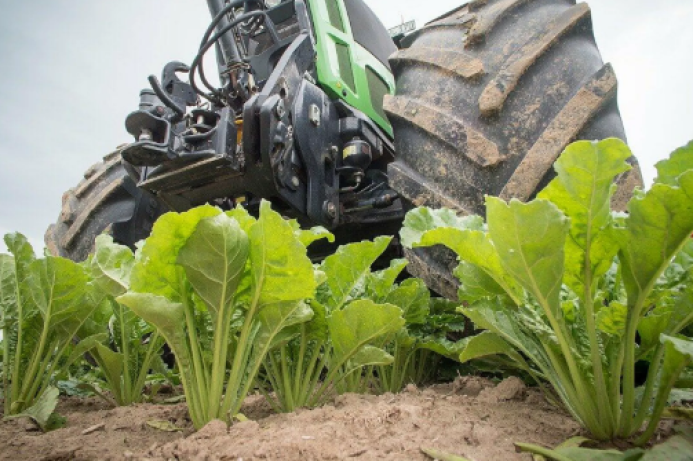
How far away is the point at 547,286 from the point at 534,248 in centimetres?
8

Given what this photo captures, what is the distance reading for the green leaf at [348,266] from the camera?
105 centimetres

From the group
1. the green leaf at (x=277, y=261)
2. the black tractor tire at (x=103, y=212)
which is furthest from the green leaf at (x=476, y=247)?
the black tractor tire at (x=103, y=212)

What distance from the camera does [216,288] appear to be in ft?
2.69

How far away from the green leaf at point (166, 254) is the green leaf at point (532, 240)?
426 millimetres

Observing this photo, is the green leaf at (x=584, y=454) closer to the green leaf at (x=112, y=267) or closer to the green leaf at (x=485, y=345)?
the green leaf at (x=485, y=345)

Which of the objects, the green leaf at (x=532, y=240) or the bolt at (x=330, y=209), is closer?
the green leaf at (x=532, y=240)

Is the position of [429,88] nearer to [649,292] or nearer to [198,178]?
[198,178]

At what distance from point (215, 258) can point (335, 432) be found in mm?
317

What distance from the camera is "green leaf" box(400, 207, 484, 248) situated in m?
0.95

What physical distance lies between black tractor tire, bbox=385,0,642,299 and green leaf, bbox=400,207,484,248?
1.02ft

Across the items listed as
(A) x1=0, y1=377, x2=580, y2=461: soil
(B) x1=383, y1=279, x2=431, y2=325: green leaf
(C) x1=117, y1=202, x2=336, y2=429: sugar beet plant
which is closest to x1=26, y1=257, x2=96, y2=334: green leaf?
(A) x1=0, y1=377, x2=580, y2=461: soil

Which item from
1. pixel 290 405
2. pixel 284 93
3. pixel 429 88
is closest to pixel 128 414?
pixel 290 405

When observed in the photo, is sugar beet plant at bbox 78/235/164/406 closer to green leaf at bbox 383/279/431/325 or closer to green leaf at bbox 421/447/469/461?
green leaf at bbox 383/279/431/325

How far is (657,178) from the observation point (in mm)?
769
